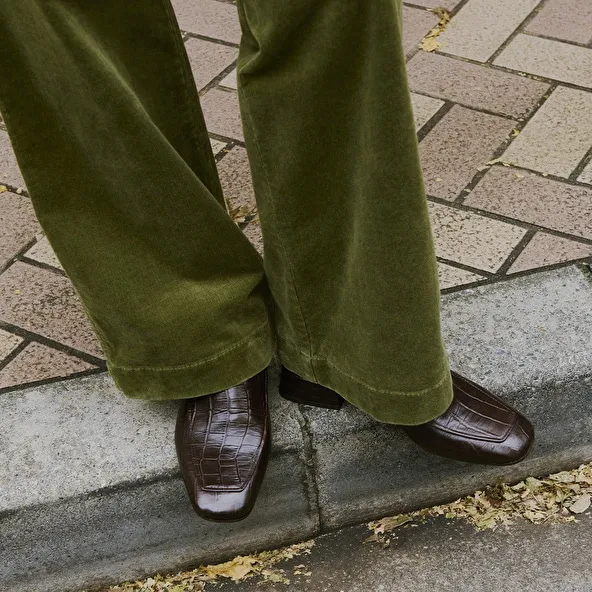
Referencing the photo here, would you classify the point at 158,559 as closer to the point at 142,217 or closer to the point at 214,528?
the point at 214,528

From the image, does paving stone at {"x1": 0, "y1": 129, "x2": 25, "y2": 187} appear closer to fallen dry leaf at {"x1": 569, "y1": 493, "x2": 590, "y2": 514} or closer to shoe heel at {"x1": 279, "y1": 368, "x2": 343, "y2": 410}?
shoe heel at {"x1": 279, "y1": 368, "x2": 343, "y2": 410}

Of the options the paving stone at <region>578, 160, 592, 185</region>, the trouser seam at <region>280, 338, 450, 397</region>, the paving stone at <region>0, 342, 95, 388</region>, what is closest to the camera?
the trouser seam at <region>280, 338, 450, 397</region>

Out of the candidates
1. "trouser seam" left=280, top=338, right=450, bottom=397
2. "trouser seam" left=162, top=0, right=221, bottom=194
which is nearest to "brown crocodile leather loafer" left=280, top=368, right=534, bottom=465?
"trouser seam" left=280, top=338, right=450, bottom=397

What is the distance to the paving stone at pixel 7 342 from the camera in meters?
1.93

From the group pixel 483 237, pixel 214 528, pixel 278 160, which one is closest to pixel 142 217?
pixel 278 160

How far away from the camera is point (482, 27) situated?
9.36ft

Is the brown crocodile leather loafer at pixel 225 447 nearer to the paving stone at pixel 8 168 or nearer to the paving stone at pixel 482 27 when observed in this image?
the paving stone at pixel 8 168

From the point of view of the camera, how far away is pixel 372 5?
1.14 m

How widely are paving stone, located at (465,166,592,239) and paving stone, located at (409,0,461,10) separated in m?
0.89

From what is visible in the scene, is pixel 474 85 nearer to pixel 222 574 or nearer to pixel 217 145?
pixel 217 145

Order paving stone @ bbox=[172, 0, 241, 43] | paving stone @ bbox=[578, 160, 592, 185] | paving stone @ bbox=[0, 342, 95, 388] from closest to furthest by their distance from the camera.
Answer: paving stone @ bbox=[0, 342, 95, 388] → paving stone @ bbox=[578, 160, 592, 185] → paving stone @ bbox=[172, 0, 241, 43]

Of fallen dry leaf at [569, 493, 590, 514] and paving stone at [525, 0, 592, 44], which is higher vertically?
paving stone at [525, 0, 592, 44]

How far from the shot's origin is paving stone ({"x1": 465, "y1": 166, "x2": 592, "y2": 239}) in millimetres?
2133

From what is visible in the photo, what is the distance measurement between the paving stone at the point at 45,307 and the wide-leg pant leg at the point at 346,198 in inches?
22.5
